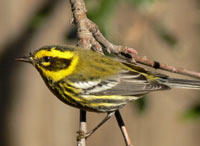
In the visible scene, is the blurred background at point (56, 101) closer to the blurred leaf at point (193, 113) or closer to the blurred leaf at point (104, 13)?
the blurred leaf at point (193, 113)

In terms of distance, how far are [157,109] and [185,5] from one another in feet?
5.61

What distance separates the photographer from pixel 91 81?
157 inches

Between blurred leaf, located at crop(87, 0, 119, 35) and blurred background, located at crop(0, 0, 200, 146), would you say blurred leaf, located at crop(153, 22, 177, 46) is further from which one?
blurred background, located at crop(0, 0, 200, 146)

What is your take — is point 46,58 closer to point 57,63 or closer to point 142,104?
point 57,63

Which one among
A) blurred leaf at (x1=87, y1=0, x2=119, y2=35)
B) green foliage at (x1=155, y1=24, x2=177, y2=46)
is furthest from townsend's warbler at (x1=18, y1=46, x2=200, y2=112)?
green foliage at (x1=155, y1=24, x2=177, y2=46)

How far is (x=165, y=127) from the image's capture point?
752 centimetres

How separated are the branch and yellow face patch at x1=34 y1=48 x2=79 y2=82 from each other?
0.20m

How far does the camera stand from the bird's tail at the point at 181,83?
3957mm

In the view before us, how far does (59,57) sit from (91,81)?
343 mm

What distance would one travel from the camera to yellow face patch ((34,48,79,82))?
3.86m

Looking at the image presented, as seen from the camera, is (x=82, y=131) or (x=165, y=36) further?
(x=165, y=36)

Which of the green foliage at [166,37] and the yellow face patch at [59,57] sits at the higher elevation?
the green foliage at [166,37]

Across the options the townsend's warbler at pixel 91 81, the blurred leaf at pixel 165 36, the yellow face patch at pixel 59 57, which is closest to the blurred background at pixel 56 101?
the blurred leaf at pixel 165 36

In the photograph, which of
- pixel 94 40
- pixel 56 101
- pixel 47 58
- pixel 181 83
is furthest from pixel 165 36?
pixel 56 101
